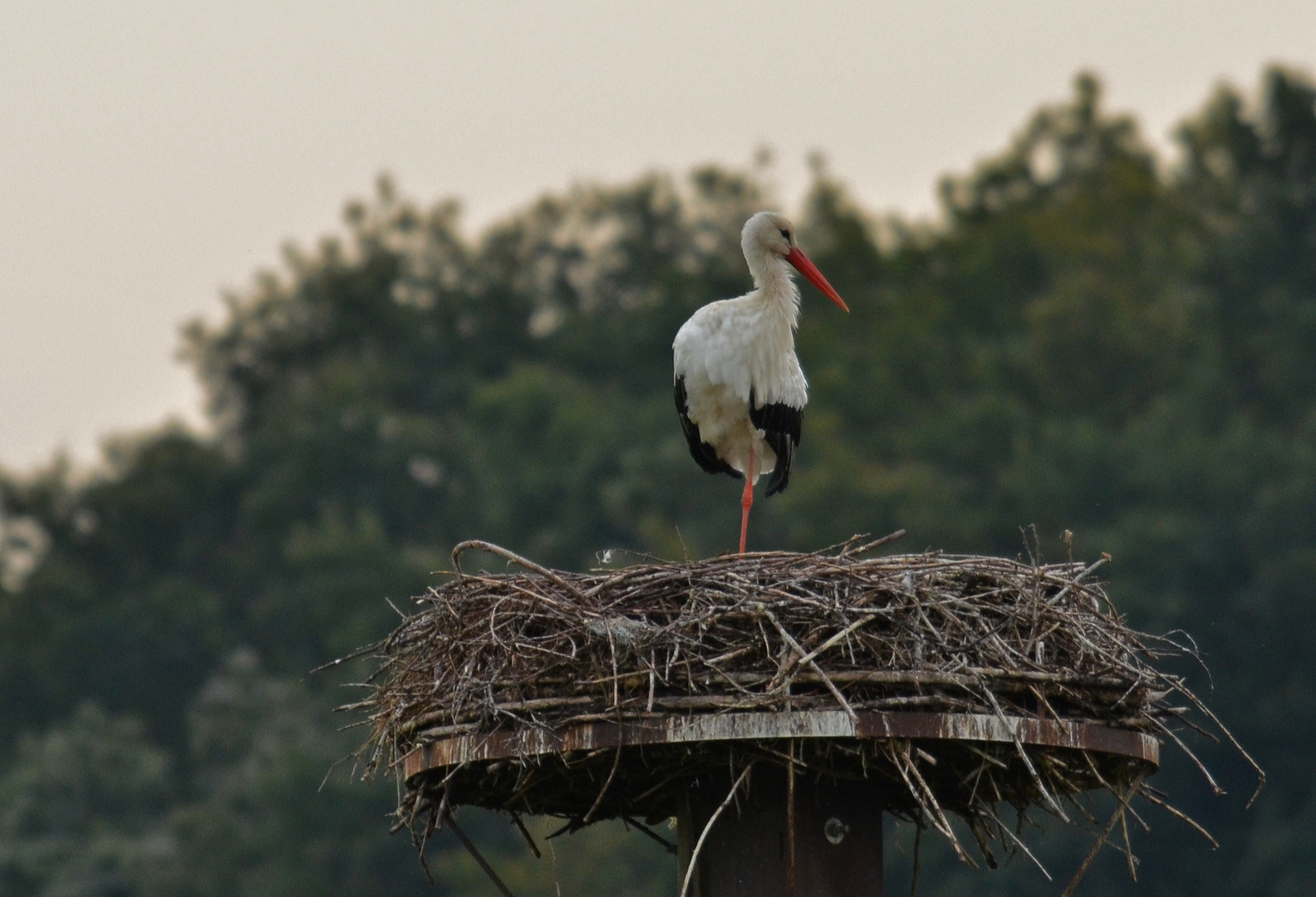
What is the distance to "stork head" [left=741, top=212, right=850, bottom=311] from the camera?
36.2 feet

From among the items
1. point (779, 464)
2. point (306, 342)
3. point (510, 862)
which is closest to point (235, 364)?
point (306, 342)

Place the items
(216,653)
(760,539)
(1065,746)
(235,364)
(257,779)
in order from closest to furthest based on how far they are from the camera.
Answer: (1065,746) → (760,539) → (257,779) → (216,653) → (235,364)

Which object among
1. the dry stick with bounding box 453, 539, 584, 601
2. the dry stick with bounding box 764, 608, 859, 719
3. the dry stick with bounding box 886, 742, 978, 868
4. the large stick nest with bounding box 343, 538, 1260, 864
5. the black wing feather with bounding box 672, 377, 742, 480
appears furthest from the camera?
the black wing feather with bounding box 672, 377, 742, 480

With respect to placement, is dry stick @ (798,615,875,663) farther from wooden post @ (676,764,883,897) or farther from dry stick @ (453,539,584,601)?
dry stick @ (453,539,584,601)

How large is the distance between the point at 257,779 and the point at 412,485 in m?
10.1

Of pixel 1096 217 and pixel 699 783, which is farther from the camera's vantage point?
pixel 1096 217

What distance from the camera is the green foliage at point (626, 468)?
106ft

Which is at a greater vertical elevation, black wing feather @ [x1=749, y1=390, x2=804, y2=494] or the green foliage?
the green foliage

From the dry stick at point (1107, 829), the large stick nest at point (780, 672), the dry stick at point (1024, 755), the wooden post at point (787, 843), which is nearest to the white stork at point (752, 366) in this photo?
the large stick nest at point (780, 672)

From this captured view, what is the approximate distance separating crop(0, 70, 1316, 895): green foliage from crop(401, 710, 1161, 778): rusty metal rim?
2067 cm

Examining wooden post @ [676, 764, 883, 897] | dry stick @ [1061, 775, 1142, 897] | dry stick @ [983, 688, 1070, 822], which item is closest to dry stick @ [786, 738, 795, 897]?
wooden post @ [676, 764, 883, 897]

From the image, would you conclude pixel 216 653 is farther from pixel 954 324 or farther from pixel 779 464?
pixel 779 464

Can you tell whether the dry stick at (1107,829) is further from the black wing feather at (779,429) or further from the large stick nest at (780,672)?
the black wing feather at (779,429)

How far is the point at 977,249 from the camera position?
148 ft
